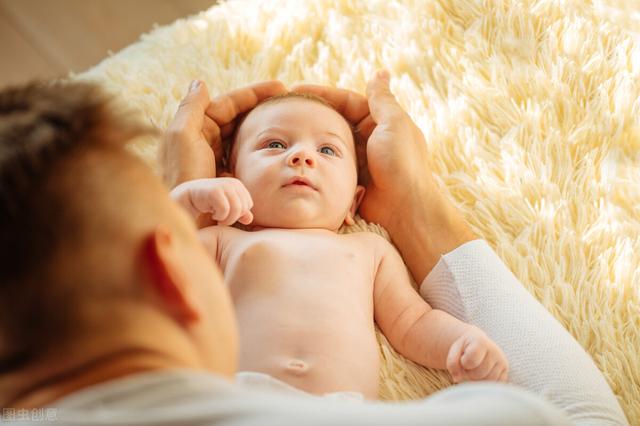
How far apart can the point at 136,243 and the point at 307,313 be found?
45 centimetres

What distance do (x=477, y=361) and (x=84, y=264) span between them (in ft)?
1.85

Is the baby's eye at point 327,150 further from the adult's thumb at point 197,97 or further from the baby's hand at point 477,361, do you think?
the baby's hand at point 477,361

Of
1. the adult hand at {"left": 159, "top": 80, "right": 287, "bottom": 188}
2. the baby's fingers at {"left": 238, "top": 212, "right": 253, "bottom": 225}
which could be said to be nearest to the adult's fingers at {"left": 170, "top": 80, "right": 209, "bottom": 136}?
the adult hand at {"left": 159, "top": 80, "right": 287, "bottom": 188}

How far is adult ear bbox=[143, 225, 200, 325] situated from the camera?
0.55 meters

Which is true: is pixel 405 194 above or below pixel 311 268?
above

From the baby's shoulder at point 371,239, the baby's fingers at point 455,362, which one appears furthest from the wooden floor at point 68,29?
the baby's fingers at point 455,362

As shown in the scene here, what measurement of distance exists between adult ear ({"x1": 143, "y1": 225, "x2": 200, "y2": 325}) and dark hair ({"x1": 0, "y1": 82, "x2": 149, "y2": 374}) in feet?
0.19

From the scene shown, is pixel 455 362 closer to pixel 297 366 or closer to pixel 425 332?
pixel 425 332

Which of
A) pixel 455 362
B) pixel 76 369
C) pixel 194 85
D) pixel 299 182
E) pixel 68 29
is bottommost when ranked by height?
pixel 76 369

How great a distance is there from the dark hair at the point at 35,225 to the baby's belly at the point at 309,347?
44cm

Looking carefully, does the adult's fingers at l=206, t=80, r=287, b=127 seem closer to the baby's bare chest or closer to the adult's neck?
the baby's bare chest

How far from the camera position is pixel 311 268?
3.42ft

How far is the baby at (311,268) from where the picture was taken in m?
0.93

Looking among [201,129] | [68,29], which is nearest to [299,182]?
[201,129]
